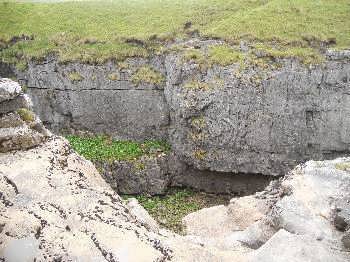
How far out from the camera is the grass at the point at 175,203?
2392 centimetres

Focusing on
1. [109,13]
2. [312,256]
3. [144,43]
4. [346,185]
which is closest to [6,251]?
[312,256]

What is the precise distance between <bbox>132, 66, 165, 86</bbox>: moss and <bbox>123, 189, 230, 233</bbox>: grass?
21.1ft

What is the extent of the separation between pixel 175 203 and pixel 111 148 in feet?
16.6

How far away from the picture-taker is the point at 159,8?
33781 mm

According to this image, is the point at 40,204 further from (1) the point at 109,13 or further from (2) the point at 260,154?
(1) the point at 109,13

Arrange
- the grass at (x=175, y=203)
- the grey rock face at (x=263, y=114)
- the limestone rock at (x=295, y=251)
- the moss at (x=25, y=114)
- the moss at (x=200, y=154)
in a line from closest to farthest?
the limestone rock at (x=295, y=251), the moss at (x=25, y=114), the grass at (x=175, y=203), the grey rock face at (x=263, y=114), the moss at (x=200, y=154)

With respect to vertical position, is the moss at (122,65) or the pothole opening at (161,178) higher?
the moss at (122,65)

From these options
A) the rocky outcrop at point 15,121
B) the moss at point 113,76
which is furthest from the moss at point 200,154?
the rocky outcrop at point 15,121

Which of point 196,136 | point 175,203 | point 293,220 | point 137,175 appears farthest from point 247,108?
point 293,220

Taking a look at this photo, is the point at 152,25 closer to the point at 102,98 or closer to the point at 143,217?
the point at 102,98

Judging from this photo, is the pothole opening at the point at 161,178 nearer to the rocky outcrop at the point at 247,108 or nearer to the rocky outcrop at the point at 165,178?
the rocky outcrop at the point at 165,178

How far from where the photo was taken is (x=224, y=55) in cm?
2669

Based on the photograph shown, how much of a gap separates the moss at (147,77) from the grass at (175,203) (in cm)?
643

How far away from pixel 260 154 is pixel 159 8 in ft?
44.6
